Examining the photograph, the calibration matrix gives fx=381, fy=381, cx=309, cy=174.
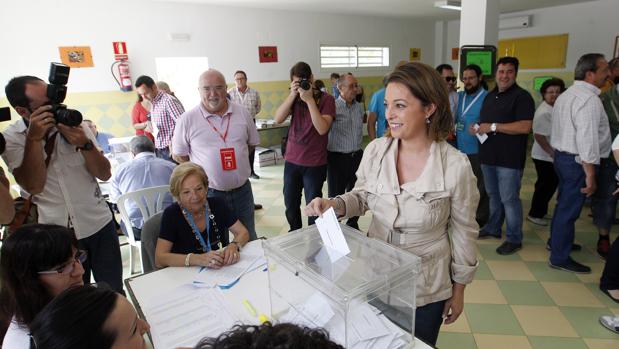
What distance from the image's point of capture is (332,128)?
3443 millimetres

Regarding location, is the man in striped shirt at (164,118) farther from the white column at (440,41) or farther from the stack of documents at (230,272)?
the white column at (440,41)

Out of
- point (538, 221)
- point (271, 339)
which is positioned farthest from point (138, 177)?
point (538, 221)

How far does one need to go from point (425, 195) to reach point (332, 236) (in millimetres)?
372

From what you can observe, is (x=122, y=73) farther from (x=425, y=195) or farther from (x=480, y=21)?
(x=425, y=195)

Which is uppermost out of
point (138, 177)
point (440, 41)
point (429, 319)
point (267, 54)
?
point (440, 41)

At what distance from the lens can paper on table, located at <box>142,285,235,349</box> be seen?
1288 mm

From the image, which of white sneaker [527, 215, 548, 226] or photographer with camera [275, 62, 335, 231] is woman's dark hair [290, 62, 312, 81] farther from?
white sneaker [527, 215, 548, 226]

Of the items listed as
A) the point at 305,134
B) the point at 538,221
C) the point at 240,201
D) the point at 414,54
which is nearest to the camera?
the point at 240,201

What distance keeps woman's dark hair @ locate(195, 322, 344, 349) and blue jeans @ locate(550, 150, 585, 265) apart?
9.38 ft

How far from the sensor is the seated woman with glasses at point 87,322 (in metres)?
0.82

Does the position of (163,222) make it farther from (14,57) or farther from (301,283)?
(14,57)

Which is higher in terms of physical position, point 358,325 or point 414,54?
point 414,54

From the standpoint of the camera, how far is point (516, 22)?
324 inches

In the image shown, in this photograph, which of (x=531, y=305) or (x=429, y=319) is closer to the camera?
(x=429, y=319)
